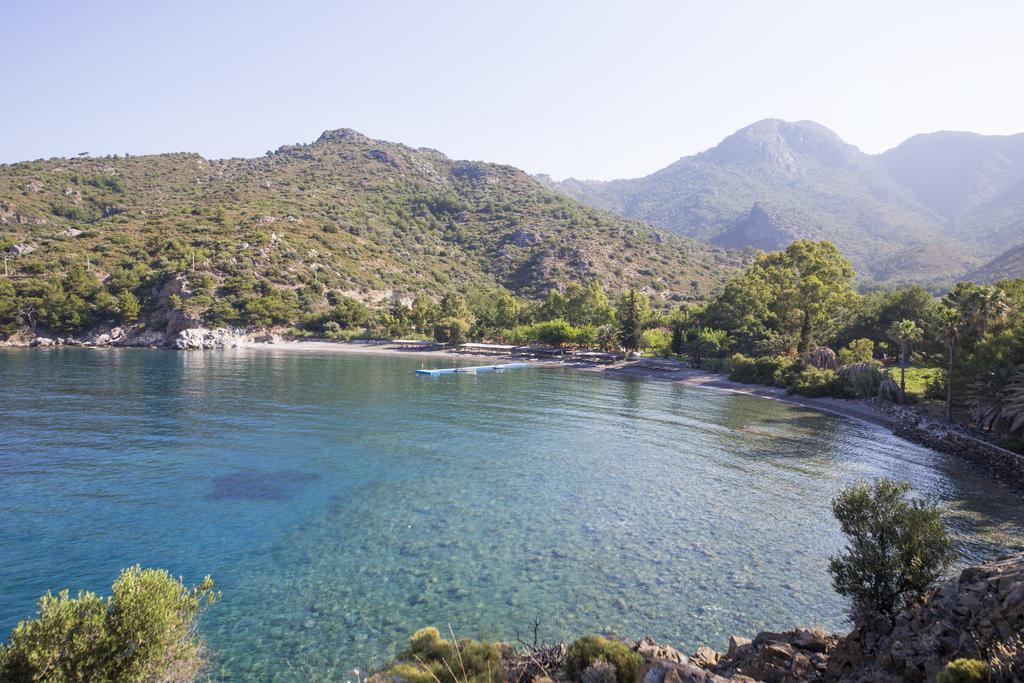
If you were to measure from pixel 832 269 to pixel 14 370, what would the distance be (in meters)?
94.9

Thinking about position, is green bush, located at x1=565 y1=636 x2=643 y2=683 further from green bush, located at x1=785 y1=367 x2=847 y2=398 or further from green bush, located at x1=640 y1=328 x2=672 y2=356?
green bush, located at x1=640 y1=328 x2=672 y2=356

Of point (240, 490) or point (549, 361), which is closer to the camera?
point (240, 490)

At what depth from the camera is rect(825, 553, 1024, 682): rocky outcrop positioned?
6984 millimetres

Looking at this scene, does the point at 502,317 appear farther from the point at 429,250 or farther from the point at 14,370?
the point at 14,370

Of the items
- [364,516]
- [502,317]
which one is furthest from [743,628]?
[502,317]

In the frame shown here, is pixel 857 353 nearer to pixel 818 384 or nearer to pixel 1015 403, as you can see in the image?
pixel 818 384

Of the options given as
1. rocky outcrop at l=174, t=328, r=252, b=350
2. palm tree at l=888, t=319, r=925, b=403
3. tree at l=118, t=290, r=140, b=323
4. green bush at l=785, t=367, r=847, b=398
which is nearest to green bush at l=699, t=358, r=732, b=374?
green bush at l=785, t=367, r=847, b=398

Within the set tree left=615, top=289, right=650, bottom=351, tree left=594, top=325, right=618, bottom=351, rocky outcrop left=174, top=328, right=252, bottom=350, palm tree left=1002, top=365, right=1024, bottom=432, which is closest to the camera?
palm tree left=1002, top=365, right=1024, bottom=432

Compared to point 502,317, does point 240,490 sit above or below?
below

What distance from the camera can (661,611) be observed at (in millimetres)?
13859

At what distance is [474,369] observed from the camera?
6850cm

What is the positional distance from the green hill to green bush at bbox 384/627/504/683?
102654 mm

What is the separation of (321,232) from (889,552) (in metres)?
143

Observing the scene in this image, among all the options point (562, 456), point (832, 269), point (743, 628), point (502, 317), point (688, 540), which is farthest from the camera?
point (502, 317)
